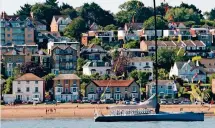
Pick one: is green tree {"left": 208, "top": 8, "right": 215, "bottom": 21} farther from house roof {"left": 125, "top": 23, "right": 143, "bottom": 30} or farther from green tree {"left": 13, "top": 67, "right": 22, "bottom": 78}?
green tree {"left": 13, "top": 67, "right": 22, "bottom": 78}

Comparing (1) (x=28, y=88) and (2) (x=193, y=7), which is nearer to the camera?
(1) (x=28, y=88)

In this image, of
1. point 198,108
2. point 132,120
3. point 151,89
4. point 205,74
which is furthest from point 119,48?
point 132,120

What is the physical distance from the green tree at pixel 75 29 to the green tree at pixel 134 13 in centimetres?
1347

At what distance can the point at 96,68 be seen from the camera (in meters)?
98.4

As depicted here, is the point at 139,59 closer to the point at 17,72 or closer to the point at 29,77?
the point at 17,72

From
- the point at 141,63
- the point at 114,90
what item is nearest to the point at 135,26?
the point at 141,63

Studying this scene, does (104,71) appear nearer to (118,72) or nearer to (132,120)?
(118,72)

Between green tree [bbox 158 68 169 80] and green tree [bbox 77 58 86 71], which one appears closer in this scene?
green tree [bbox 158 68 169 80]

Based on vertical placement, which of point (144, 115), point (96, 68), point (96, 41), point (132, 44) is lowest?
point (144, 115)

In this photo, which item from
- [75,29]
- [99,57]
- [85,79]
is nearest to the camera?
[85,79]

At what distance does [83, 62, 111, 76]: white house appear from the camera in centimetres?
9769

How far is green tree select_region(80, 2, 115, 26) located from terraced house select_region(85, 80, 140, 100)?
1770 inches

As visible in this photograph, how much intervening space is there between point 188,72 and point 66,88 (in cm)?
1548

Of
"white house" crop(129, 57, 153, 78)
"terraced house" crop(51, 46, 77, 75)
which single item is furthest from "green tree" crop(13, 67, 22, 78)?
"white house" crop(129, 57, 153, 78)
